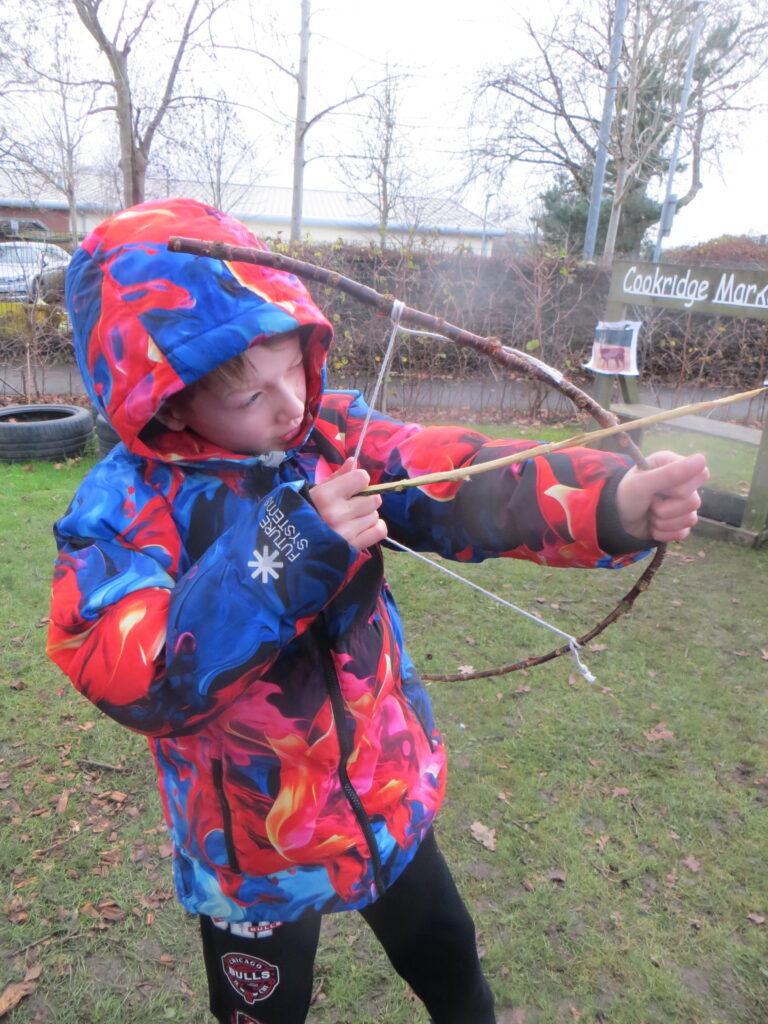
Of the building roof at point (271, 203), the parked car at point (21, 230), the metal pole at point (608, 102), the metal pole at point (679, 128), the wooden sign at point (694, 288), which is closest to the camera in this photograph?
the wooden sign at point (694, 288)

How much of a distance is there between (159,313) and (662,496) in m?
0.84

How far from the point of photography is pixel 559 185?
2492 cm

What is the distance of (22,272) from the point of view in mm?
9469

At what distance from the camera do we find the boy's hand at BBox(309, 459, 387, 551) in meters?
1.00

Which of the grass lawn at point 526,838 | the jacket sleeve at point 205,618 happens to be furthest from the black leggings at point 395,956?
the grass lawn at point 526,838

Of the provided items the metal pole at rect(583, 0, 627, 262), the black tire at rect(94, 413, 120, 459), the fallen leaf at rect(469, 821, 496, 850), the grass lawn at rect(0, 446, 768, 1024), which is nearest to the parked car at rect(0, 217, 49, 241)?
the black tire at rect(94, 413, 120, 459)

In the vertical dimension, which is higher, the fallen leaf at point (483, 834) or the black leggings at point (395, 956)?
the black leggings at point (395, 956)

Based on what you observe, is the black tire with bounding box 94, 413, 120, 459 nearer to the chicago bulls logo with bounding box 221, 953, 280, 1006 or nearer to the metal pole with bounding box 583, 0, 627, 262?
the chicago bulls logo with bounding box 221, 953, 280, 1006

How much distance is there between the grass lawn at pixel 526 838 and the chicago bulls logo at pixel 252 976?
41.2 inches

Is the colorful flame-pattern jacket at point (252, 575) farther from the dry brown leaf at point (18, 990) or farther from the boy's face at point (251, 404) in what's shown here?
the dry brown leaf at point (18, 990)

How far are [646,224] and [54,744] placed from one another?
89.3ft

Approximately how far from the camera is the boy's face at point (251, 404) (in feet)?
3.95

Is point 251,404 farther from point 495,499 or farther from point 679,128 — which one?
point 679,128

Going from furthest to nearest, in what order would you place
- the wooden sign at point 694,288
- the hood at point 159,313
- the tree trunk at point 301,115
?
the tree trunk at point 301,115 → the wooden sign at point 694,288 → the hood at point 159,313
